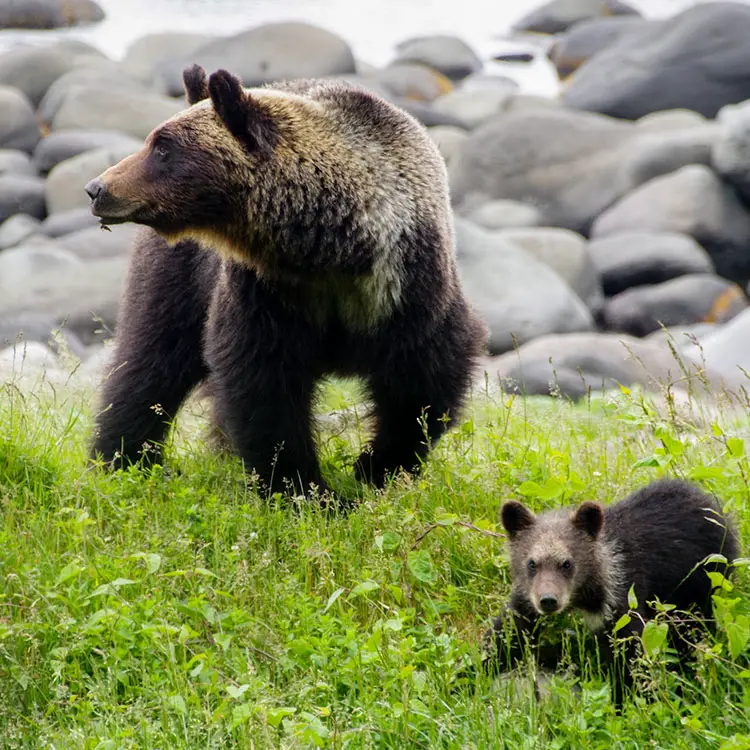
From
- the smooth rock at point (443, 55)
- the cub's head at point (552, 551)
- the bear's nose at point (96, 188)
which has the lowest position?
the smooth rock at point (443, 55)

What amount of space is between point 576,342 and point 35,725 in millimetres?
8062

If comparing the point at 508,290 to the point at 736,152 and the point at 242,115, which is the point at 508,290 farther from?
the point at 242,115

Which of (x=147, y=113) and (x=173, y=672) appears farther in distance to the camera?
(x=147, y=113)

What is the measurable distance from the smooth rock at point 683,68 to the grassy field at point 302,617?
54.2 feet

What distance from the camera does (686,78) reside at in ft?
69.6

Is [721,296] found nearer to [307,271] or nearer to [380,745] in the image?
[307,271]

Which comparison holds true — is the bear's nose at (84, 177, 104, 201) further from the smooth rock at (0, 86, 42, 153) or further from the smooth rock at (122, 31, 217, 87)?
the smooth rock at (122, 31, 217, 87)

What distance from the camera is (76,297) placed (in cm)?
1454

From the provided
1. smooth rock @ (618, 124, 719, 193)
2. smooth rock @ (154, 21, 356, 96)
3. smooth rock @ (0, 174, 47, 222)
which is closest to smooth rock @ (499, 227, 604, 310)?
smooth rock @ (618, 124, 719, 193)

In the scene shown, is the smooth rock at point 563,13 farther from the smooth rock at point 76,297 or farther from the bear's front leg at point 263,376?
the bear's front leg at point 263,376

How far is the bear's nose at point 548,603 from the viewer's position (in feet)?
12.7

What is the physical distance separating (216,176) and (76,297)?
385 inches

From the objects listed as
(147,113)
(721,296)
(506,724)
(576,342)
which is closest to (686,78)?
(721,296)

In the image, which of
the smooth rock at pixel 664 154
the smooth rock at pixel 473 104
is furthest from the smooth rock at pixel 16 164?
the smooth rock at pixel 664 154
